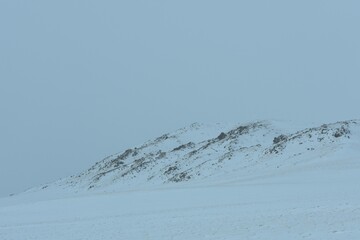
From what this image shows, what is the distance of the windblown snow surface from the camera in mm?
14320

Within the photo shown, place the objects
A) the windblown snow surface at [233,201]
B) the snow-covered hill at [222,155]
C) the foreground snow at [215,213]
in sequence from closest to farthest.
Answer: the foreground snow at [215,213]
the windblown snow surface at [233,201]
the snow-covered hill at [222,155]

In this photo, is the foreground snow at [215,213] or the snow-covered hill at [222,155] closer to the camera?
the foreground snow at [215,213]

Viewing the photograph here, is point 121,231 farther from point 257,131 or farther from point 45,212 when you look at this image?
point 257,131

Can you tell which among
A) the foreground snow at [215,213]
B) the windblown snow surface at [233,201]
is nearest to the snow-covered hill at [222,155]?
the windblown snow surface at [233,201]

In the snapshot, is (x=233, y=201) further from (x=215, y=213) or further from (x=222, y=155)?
(x=222, y=155)

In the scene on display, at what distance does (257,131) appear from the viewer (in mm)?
45844

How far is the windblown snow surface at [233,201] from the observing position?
1432 cm

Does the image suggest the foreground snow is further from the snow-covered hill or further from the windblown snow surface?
the snow-covered hill

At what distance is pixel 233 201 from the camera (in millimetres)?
19688

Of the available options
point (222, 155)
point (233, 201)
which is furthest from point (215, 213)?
point (222, 155)

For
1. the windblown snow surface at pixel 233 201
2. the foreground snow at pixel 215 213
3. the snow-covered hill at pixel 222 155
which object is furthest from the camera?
the snow-covered hill at pixel 222 155

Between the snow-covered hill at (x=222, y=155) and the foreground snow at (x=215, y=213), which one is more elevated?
the foreground snow at (x=215, y=213)

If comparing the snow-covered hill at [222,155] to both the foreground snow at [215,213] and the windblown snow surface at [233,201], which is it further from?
the foreground snow at [215,213]

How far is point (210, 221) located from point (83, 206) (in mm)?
9486
